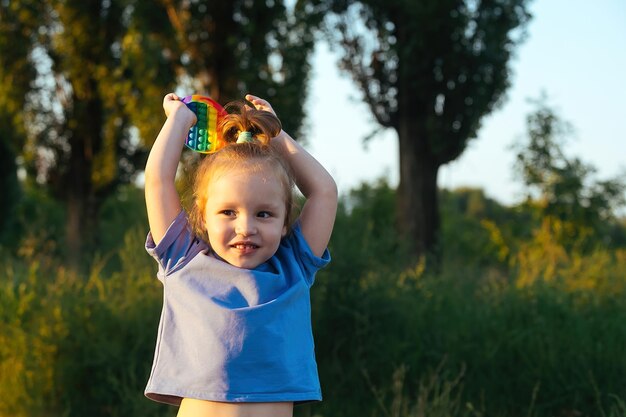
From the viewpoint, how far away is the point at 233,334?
237cm

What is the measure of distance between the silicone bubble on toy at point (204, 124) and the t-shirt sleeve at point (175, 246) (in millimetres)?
246

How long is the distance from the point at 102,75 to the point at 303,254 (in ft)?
36.3

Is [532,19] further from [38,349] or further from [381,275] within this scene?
[38,349]

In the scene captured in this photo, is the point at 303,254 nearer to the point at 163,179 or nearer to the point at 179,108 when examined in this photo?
the point at 163,179

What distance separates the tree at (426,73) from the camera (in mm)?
9641

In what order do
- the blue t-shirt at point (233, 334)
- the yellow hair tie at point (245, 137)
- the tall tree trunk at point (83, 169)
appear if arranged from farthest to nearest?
the tall tree trunk at point (83, 169) → the yellow hair tie at point (245, 137) → the blue t-shirt at point (233, 334)

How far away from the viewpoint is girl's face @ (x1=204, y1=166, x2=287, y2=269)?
2.38 m

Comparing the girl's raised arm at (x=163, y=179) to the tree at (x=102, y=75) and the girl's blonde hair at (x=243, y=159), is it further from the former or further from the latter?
the tree at (x=102, y=75)

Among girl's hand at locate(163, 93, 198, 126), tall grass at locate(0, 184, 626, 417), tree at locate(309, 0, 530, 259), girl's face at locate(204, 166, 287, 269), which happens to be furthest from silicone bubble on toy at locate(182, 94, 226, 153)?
tree at locate(309, 0, 530, 259)

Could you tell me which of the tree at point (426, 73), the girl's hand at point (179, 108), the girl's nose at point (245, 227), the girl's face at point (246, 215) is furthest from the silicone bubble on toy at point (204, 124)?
the tree at point (426, 73)

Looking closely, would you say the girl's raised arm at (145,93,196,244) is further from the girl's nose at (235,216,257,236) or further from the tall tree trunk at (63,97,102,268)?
the tall tree trunk at (63,97,102,268)

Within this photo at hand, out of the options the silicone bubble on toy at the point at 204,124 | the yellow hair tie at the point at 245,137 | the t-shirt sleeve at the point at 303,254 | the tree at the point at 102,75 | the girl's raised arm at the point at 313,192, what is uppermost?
the tree at the point at 102,75

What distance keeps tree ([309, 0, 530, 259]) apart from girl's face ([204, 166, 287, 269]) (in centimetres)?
739

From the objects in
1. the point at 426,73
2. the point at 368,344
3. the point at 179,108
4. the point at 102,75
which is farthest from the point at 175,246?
the point at 102,75
